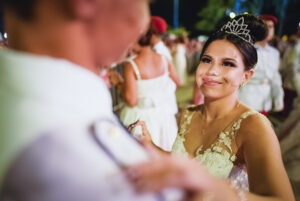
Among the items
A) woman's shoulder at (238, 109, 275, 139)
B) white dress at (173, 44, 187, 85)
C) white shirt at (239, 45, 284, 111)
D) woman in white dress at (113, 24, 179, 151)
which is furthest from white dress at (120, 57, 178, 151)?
white dress at (173, 44, 187, 85)

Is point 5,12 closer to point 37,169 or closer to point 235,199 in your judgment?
point 37,169

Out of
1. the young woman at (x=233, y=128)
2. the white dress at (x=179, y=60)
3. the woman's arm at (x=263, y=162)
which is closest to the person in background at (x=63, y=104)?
the young woman at (x=233, y=128)

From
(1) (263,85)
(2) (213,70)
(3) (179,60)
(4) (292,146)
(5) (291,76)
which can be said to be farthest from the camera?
(3) (179,60)

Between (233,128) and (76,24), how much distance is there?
1213 millimetres

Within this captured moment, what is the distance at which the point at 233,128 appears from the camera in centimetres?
148

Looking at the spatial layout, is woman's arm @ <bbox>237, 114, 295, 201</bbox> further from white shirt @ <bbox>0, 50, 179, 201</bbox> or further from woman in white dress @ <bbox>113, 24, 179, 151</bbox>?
woman in white dress @ <bbox>113, 24, 179, 151</bbox>

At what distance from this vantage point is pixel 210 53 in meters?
1.61

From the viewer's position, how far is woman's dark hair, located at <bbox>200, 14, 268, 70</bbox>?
1577 millimetres

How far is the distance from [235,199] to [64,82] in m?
0.53

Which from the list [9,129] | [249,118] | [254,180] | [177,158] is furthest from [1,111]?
[249,118]

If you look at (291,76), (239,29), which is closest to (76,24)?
(239,29)

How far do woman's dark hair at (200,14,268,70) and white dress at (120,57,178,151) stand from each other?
152 centimetres

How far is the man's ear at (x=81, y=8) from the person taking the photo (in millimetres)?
482

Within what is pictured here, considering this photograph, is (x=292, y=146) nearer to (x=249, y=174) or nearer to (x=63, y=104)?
(x=249, y=174)
